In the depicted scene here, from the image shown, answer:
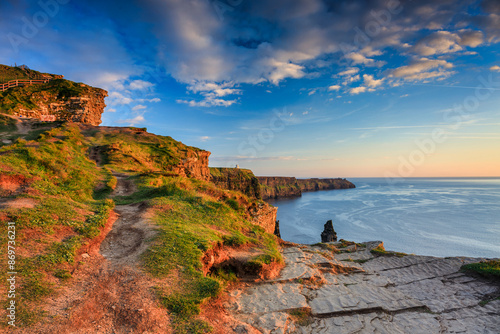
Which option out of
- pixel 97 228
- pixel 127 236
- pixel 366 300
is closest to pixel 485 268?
pixel 366 300

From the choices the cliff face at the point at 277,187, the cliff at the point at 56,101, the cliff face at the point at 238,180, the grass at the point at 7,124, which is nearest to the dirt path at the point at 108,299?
the grass at the point at 7,124

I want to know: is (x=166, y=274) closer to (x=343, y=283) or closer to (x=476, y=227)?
(x=343, y=283)

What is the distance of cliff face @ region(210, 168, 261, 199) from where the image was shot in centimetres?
9425

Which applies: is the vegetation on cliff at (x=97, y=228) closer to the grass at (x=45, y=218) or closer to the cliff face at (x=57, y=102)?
the grass at (x=45, y=218)

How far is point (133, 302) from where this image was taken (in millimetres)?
5273

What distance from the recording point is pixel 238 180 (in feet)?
319

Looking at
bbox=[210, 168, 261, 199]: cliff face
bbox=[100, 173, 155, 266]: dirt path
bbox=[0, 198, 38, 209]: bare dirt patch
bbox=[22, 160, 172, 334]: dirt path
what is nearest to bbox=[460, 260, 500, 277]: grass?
bbox=[22, 160, 172, 334]: dirt path

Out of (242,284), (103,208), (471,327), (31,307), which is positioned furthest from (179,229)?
(471,327)

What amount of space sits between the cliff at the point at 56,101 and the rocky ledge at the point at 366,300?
43.5 metres

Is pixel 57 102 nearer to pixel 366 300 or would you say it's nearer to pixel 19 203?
pixel 19 203

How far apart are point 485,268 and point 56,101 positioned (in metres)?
57.0

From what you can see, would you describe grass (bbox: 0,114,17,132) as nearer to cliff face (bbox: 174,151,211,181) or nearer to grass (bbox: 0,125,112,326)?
Result: grass (bbox: 0,125,112,326)

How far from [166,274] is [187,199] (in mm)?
7180

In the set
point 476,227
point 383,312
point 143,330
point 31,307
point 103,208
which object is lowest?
point 476,227
